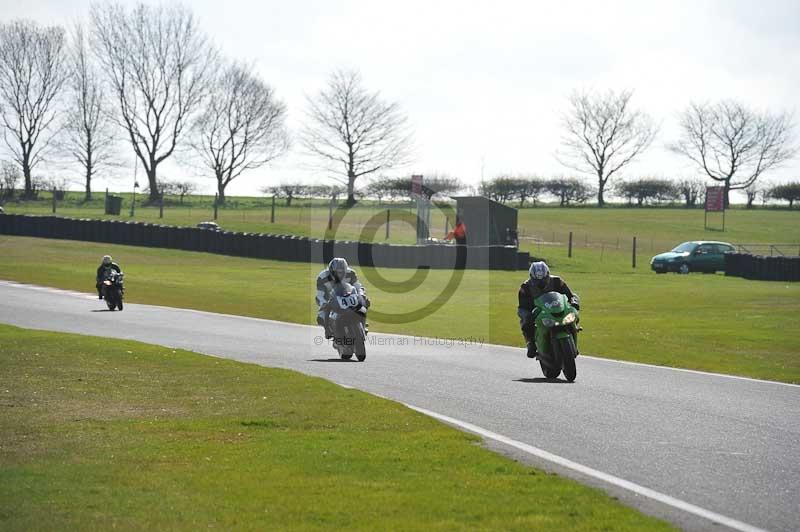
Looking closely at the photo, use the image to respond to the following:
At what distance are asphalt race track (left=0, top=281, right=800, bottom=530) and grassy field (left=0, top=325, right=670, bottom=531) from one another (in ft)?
1.57

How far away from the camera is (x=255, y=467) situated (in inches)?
338

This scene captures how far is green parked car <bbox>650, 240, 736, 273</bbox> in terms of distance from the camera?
1900 inches

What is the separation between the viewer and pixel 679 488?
7949 millimetres

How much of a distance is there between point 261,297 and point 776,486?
26.3 meters

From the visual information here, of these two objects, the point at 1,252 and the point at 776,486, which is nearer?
the point at 776,486

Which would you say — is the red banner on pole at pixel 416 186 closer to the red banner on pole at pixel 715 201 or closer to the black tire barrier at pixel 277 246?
the black tire barrier at pixel 277 246

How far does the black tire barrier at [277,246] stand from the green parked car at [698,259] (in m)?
6.29

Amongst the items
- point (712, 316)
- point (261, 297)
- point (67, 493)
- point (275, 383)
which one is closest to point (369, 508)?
point (67, 493)

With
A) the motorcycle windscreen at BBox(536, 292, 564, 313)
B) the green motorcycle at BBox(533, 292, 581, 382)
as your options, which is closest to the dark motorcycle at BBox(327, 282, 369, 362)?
the green motorcycle at BBox(533, 292, 581, 382)

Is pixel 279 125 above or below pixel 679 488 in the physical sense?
above

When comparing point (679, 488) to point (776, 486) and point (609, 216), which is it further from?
point (609, 216)

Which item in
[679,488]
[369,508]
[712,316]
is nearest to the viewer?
[369,508]

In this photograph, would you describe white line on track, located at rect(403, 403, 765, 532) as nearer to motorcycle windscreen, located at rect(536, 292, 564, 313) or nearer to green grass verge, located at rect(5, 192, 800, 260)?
motorcycle windscreen, located at rect(536, 292, 564, 313)

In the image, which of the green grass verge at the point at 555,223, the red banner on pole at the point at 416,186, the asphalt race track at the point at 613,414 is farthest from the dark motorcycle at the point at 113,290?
the green grass verge at the point at 555,223
